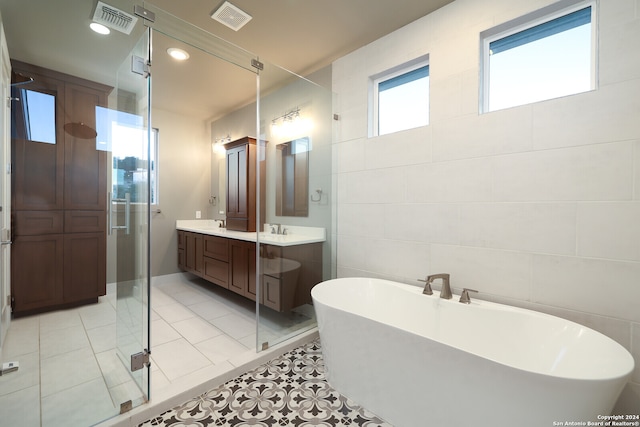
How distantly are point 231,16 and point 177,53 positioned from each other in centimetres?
91

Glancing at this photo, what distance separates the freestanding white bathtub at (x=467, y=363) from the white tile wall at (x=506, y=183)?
275 millimetres

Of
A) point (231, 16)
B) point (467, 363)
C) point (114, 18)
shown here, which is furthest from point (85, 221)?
point (467, 363)

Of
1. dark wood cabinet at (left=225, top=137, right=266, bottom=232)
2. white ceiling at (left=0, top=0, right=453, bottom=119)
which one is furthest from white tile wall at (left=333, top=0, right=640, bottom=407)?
dark wood cabinet at (left=225, top=137, right=266, bottom=232)

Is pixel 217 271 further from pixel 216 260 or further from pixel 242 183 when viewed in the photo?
pixel 242 183

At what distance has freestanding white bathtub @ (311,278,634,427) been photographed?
Result: 103 centimetres

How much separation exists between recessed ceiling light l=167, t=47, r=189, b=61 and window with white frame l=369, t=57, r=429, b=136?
6.09ft

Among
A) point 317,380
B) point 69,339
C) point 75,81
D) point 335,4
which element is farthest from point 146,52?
point 317,380

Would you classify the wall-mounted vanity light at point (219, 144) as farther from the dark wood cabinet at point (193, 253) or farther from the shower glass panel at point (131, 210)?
the shower glass panel at point (131, 210)

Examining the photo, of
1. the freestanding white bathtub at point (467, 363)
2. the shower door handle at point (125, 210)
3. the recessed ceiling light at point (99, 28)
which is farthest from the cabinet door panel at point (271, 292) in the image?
the recessed ceiling light at point (99, 28)

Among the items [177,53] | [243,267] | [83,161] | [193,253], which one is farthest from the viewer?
[193,253]

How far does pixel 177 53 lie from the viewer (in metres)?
2.65

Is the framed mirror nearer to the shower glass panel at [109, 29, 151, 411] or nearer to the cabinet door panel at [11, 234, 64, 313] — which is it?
the shower glass panel at [109, 29, 151, 411]

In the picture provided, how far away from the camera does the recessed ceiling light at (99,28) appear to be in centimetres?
166

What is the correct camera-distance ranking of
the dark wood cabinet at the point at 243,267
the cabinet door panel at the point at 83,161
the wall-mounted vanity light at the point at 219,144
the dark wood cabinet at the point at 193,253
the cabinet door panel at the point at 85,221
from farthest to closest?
the wall-mounted vanity light at the point at 219,144
the dark wood cabinet at the point at 193,253
the dark wood cabinet at the point at 243,267
the cabinet door panel at the point at 85,221
the cabinet door panel at the point at 83,161
